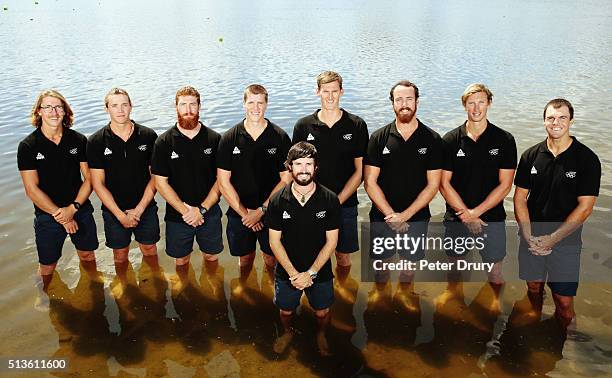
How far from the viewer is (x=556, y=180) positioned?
5875 mm

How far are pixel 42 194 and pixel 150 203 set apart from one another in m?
1.55

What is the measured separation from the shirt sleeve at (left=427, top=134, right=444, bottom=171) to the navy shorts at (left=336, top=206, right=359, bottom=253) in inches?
55.8

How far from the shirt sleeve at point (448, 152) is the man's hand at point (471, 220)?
674 mm

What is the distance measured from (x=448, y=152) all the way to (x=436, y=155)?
8.9 inches

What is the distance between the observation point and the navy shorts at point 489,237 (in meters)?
6.80

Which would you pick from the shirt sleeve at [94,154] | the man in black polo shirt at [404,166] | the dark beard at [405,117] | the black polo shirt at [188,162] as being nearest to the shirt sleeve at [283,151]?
the black polo shirt at [188,162]

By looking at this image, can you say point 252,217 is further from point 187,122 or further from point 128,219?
point 128,219

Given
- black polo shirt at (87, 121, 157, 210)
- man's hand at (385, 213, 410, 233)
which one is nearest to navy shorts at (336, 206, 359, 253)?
man's hand at (385, 213, 410, 233)

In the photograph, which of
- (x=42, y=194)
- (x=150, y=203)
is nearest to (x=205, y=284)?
(x=150, y=203)

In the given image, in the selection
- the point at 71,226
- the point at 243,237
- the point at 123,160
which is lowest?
the point at 243,237

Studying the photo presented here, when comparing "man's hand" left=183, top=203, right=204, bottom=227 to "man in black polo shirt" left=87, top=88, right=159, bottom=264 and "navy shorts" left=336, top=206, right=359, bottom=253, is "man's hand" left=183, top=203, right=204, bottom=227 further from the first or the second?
"navy shorts" left=336, top=206, right=359, bottom=253

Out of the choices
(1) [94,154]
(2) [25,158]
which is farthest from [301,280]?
(2) [25,158]

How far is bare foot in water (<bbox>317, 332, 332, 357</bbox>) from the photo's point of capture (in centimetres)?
613

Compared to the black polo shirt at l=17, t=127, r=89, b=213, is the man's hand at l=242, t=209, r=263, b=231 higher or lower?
lower
